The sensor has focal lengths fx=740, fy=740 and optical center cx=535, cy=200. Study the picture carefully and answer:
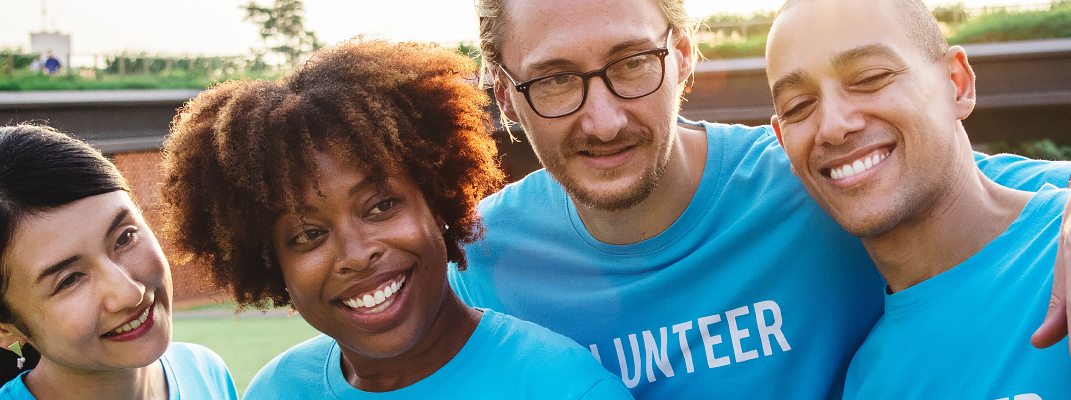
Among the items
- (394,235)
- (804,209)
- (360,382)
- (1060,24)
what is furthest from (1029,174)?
(1060,24)

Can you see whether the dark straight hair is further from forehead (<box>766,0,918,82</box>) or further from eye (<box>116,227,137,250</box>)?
forehead (<box>766,0,918,82</box>)

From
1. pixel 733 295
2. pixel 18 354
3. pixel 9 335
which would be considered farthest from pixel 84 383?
pixel 733 295

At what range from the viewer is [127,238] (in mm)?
2227

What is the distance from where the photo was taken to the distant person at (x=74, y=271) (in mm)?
2053

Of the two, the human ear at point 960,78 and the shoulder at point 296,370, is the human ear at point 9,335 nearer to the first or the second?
the shoulder at point 296,370

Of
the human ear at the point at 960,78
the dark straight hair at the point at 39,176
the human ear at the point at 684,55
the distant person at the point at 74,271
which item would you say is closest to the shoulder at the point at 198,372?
the distant person at the point at 74,271

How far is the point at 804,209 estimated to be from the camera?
220 centimetres

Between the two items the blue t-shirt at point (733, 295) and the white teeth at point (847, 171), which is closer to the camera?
the white teeth at point (847, 171)

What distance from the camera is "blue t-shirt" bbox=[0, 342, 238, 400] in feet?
8.80

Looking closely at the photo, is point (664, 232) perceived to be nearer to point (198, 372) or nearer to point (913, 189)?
point (913, 189)

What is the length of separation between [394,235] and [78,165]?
110 centimetres

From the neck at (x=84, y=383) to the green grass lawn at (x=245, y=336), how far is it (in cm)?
593

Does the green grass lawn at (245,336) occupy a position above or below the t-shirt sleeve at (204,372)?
below

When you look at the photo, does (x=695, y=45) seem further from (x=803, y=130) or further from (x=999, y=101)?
(x=999, y=101)
